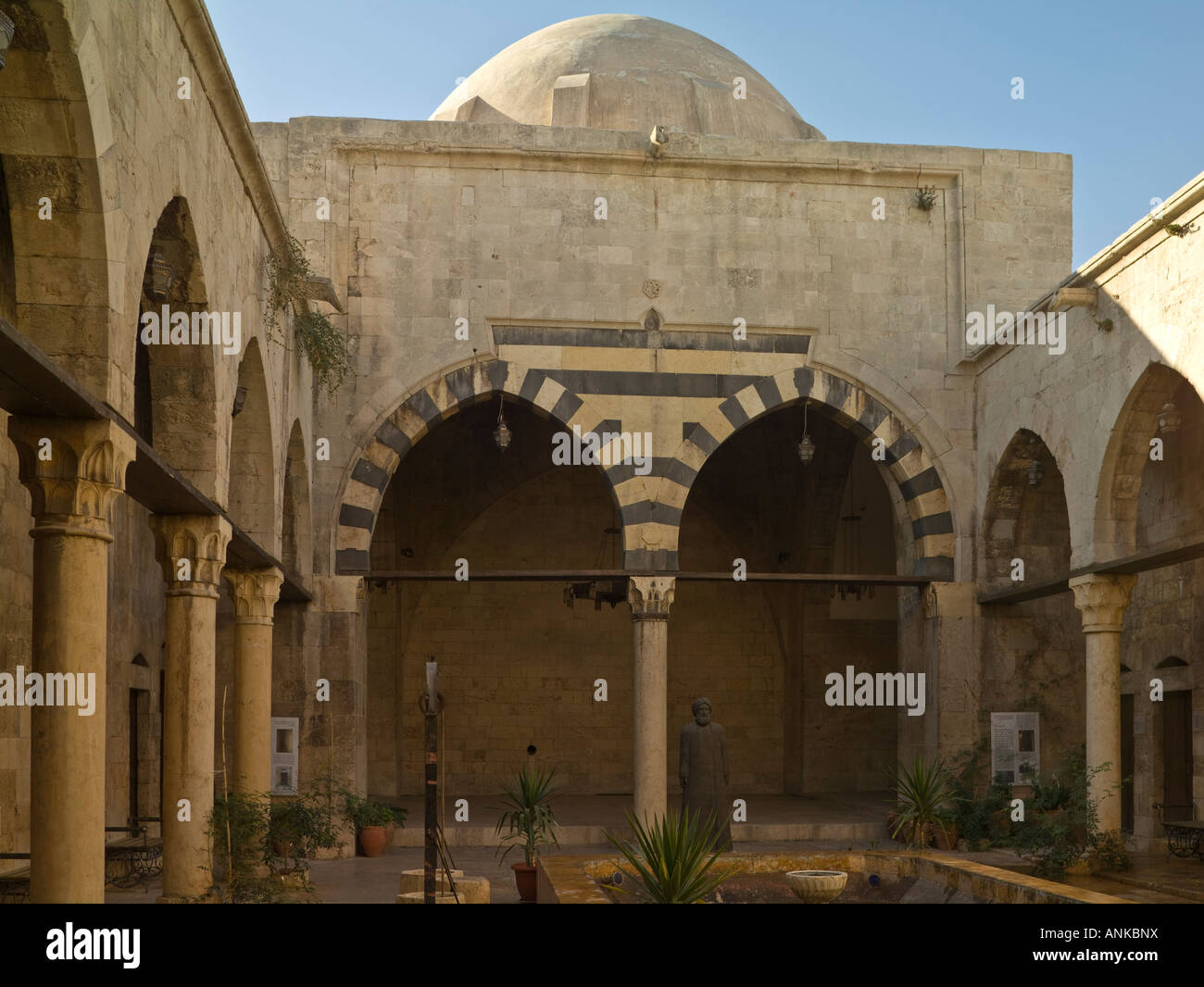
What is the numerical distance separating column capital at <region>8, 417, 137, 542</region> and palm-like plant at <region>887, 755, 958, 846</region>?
9.07m

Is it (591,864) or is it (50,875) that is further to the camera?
(591,864)

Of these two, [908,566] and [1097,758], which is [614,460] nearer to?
[908,566]

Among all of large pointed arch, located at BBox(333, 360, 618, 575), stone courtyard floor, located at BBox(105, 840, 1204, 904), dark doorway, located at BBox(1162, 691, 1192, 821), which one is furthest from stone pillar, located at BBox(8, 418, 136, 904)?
dark doorway, located at BBox(1162, 691, 1192, 821)

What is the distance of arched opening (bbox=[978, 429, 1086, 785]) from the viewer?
14.3 m

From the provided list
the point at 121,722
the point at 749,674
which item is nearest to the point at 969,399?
the point at 749,674

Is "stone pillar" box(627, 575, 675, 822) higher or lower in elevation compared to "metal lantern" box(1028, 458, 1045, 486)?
lower

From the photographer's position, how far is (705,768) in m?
11.7

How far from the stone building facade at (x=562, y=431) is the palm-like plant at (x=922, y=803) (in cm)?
67

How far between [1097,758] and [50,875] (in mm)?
8394

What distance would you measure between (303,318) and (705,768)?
4.96 metres

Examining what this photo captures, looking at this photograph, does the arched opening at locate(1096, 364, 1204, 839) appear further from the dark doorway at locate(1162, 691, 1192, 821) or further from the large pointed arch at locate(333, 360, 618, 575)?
the large pointed arch at locate(333, 360, 618, 575)

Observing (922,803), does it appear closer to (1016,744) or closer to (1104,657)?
(1016,744)

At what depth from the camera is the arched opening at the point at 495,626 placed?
61.7ft

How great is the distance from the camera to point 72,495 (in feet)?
20.6
